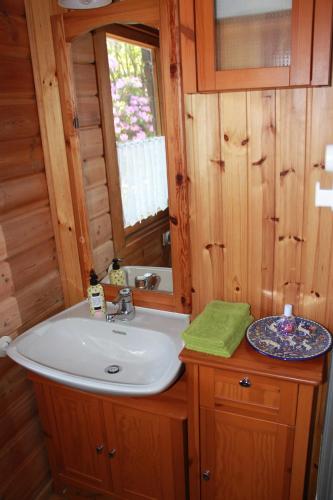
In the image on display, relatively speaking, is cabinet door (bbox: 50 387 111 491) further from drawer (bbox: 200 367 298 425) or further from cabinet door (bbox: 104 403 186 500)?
drawer (bbox: 200 367 298 425)

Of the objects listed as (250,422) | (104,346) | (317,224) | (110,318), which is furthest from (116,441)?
(317,224)

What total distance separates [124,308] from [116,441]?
512mm

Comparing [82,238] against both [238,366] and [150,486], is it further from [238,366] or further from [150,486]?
[150,486]

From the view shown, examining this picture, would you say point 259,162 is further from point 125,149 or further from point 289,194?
point 125,149

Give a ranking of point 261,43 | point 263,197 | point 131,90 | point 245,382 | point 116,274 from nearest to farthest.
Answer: point 261,43 < point 245,382 < point 263,197 < point 131,90 < point 116,274

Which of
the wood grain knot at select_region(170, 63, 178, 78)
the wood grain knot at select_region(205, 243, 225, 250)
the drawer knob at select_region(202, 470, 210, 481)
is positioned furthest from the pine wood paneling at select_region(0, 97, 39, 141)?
the drawer knob at select_region(202, 470, 210, 481)

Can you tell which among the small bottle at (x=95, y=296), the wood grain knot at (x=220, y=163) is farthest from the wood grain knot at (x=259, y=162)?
the small bottle at (x=95, y=296)

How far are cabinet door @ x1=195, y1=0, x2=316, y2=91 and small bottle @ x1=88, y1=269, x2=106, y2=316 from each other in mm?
882

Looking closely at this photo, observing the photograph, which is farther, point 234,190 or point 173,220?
point 173,220

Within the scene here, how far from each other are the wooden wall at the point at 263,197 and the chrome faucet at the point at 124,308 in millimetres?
324

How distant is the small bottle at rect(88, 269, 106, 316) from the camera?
5.87 feet

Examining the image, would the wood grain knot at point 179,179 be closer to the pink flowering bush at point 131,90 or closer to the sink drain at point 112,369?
the pink flowering bush at point 131,90

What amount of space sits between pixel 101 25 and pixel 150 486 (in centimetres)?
174

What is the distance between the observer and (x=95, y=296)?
1.80 metres
